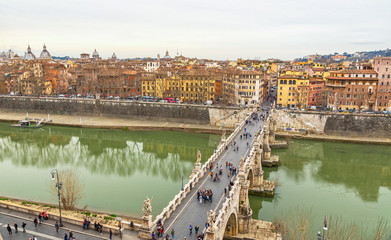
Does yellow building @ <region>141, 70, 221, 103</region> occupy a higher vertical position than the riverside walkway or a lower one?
higher

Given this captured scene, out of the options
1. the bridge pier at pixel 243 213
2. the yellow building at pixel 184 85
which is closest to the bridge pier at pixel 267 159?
the bridge pier at pixel 243 213

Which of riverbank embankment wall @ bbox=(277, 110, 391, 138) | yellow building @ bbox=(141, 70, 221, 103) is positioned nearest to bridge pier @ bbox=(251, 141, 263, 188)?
riverbank embankment wall @ bbox=(277, 110, 391, 138)

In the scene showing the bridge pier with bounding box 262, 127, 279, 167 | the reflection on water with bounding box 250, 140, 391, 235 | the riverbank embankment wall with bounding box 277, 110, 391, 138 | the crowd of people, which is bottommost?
the reflection on water with bounding box 250, 140, 391, 235

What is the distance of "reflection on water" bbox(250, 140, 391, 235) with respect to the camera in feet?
87.4

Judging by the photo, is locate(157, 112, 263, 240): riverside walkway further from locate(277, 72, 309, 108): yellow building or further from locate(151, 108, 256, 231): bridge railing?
locate(277, 72, 309, 108): yellow building

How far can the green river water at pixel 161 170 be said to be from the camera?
27.2 metres

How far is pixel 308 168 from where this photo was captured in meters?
37.2

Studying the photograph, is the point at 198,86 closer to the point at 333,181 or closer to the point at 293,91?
the point at 293,91

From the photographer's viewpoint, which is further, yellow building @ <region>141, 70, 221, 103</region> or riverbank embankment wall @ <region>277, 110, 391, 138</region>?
yellow building @ <region>141, 70, 221, 103</region>

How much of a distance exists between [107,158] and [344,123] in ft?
119

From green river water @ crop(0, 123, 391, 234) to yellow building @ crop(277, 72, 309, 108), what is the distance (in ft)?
45.9

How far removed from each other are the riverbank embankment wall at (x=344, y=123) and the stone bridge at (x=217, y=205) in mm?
22903

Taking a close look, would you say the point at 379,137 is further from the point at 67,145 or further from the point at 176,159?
the point at 67,145

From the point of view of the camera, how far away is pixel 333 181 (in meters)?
33.5
